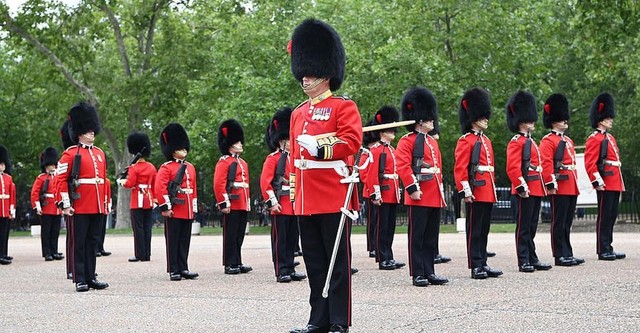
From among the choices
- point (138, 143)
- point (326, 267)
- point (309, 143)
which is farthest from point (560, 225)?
point (138, 143)

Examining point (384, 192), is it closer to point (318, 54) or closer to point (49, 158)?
point (318, 54)

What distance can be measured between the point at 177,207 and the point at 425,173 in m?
3.39

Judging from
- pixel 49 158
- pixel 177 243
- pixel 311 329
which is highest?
pixel 49 158

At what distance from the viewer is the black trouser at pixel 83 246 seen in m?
11.1

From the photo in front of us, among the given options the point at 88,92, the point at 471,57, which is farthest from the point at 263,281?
the point at 88,92

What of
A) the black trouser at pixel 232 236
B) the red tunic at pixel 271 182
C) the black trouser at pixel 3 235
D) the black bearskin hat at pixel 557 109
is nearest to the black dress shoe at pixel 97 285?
the red tunic at pixel 271 182

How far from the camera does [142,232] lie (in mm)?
16531

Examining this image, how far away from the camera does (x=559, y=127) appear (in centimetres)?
1277

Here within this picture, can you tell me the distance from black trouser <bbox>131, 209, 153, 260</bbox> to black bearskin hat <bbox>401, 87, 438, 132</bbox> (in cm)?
625

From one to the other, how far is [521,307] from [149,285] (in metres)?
4.76

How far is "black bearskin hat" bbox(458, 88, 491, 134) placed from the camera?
11375 mm

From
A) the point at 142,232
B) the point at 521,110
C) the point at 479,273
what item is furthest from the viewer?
the point at 142,232

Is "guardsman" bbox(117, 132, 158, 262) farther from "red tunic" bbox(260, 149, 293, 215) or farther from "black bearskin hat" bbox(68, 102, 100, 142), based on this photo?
"black bearskin hat" bbox(68, 102, 100, 142)

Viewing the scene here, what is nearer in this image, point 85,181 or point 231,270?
point 85,181
